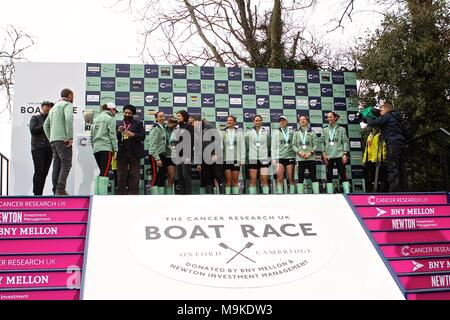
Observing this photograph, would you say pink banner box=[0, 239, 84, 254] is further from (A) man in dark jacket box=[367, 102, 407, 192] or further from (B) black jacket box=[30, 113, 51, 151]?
(A) man in dark jacket box=[367, 102, 407, 192]

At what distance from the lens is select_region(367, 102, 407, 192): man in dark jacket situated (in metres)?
8.02

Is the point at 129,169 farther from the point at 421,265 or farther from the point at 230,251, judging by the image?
the point at 421,265

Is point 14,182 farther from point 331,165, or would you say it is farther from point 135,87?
point 331,165

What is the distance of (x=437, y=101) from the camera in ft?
34.3

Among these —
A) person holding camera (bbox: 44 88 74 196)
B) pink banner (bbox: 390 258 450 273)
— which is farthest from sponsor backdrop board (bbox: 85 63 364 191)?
pink banner (bbox: 390 258 450 273)

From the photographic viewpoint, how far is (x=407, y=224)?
6.46 meters

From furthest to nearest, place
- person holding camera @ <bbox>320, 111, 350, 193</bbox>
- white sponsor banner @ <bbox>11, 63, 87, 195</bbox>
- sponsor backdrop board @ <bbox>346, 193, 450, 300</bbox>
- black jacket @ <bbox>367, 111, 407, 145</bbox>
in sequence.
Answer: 1. white sponsor banner @ <bbox>11, 63, 87, 195</bbox>
2. person holding camera @ <bbox>320, 111, 350, 193</bbox>
3. black jacket @ <bbox>367, 111, 407, 145</bbox>
4. sponsor backdrop board @ <bbox>346, 193, 450, 300</bbox>

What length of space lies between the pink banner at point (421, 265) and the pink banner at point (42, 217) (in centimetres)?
376

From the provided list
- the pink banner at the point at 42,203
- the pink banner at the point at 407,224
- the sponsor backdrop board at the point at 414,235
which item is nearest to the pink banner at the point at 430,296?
the sponsor backdrop board at the point at 414,235

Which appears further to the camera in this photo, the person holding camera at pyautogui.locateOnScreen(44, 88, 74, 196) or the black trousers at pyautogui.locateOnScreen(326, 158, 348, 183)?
the black trousers at pyautogui.locateOnScreen(326, 158, 348, 183)

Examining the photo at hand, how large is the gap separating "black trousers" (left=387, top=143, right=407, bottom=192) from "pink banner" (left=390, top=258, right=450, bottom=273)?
2.30 metres

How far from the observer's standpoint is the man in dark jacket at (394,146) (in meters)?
8.02
